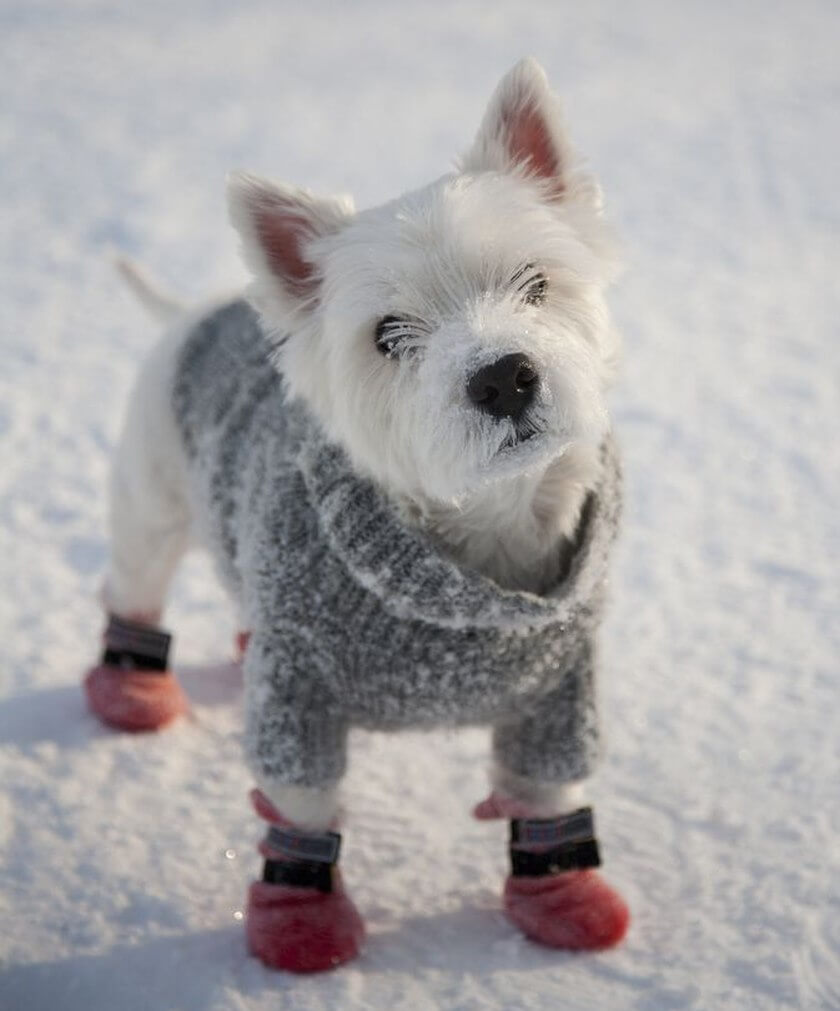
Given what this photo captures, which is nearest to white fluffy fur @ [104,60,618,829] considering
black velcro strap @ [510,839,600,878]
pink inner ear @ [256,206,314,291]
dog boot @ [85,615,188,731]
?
pink inner ear @ [256,206,314,291]

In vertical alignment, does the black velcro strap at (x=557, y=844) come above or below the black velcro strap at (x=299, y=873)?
above

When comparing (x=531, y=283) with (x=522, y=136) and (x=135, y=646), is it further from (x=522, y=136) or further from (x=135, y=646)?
(x=135, y=646)

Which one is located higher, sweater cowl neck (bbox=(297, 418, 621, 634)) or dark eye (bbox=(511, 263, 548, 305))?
dark eye (bbox=(511, 263, 548, 305))

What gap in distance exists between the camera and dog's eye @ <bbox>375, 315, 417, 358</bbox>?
6.93 feet

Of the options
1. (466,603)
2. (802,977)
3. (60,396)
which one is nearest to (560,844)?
(802,977)

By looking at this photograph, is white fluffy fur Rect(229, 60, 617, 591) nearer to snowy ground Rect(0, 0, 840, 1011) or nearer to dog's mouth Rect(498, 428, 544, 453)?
dog's mouth Rect(498, 428, 544, 453)

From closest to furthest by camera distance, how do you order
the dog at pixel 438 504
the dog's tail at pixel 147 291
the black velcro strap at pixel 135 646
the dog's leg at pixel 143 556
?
the dog at pixel 438 504 < the dog's leg at pixel 143 556 < the black velcro strap at pixel 135 646 < the dog's tail at pixel 147 291

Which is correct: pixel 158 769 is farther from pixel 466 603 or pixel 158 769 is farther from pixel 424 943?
pixel 466 603

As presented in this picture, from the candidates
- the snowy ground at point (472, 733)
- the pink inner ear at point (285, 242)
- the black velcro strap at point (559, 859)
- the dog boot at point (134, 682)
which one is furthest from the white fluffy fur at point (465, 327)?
the dog boot at point (134, 682)

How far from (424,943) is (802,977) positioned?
823mm

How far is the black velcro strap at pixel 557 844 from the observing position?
2.48 metres

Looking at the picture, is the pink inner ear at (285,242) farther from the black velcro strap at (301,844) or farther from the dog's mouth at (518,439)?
the black velcro strap at (301,844)

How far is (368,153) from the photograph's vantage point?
24.6ft

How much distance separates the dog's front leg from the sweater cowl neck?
257 millimetres
